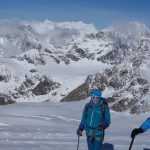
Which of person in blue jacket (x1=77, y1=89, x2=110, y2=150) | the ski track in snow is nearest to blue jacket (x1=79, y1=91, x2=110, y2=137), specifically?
person in blue jacket (x1=77, y1=89, x2=110, y2=150)

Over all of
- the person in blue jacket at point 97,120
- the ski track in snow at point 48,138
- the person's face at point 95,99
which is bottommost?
the ski track in snow at point 48,138

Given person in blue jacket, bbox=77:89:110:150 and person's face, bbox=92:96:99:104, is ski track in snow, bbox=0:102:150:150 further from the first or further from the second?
person's face, bbox=92:96:99:104

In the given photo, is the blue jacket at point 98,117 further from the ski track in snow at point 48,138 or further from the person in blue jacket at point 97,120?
the ski track in snow at point 48,138

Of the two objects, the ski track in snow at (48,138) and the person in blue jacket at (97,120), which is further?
the ski track in snow at (48,138)

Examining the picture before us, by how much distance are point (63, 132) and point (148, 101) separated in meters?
14.1

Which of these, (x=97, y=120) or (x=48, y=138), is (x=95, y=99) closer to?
(x=97, y=120)

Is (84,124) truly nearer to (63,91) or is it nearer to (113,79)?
(113,79)

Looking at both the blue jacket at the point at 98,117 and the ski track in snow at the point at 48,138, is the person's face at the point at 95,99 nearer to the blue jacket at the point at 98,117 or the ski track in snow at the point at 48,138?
the blue jacket at the point at 98,117

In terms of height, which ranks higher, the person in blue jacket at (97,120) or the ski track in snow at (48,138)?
the person in blue jacket at (97,120)

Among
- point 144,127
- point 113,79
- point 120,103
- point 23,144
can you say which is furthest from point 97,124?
point 113,79

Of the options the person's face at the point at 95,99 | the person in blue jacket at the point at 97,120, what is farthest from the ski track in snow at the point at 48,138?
the person's face at the point at 95,99

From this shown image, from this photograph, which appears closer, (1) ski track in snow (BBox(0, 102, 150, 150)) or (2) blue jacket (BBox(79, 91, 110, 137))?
(2) blue jacket (BBox(79, 91, 110, 137))

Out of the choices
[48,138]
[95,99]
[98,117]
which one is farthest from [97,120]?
[48,138]

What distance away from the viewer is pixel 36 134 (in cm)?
1825
